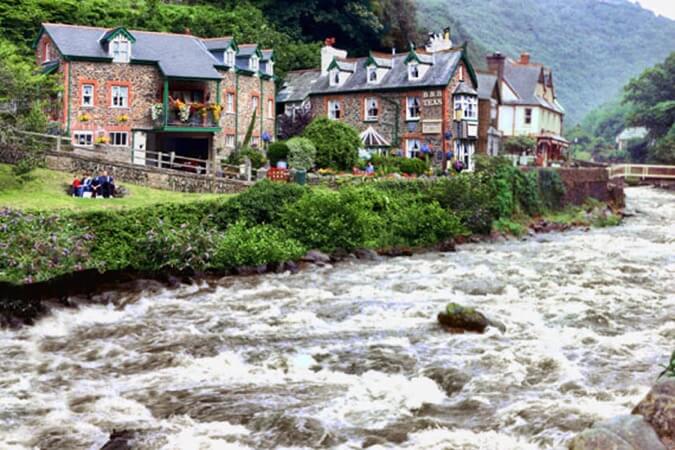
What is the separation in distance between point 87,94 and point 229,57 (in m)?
10.8

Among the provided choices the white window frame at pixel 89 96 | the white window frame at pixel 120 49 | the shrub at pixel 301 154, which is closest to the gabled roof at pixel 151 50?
the white window frame at pixel 120 49

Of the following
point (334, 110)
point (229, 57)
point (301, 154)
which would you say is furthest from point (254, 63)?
point (301, 154)

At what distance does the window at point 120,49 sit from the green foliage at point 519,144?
36.9 meters

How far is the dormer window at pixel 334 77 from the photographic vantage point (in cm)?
6031

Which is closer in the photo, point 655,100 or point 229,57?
point 229,57

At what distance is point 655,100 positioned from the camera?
94125mm

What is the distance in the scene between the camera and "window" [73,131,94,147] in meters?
44.4

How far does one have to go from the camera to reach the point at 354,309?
77.8 feet

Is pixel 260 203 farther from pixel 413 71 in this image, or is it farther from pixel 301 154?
pixel 413 71

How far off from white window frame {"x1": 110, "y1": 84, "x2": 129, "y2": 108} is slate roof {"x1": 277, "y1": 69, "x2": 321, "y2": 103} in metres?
19.1

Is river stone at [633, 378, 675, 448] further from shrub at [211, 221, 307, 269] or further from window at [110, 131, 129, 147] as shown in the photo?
window at [110, 131, 129, 147]

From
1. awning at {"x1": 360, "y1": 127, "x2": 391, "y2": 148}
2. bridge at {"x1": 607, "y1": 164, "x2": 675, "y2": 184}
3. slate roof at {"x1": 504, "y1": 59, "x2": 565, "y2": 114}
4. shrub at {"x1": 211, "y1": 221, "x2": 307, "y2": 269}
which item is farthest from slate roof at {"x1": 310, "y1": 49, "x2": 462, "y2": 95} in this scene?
bridge at {"x1": 607, "y1": 164, "x2": 675, "y2": 184}

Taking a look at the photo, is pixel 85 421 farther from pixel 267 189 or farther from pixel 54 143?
pixel 54 143

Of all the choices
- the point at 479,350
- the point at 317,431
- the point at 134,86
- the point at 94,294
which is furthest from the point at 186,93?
the point at 317,431
